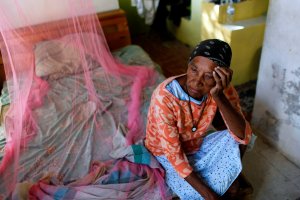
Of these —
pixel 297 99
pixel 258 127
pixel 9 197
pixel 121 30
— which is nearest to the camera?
pixel 9 197

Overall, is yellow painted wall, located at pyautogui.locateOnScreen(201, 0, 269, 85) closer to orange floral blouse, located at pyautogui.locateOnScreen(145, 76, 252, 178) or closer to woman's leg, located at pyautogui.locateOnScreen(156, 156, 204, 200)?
orange floral blouse, located at pyautogui.locateOnScreen(145, 76, 252, 178)

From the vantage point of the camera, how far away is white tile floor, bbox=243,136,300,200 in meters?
1.53

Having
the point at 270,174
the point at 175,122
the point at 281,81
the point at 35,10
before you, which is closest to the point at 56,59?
the point at 35,10

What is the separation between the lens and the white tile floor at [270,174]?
1.53 metres

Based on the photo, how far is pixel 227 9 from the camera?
2354 mm

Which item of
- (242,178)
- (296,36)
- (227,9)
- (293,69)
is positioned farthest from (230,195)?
(227,9)

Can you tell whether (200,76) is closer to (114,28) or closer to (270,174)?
(270,174)

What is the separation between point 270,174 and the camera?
166 cm

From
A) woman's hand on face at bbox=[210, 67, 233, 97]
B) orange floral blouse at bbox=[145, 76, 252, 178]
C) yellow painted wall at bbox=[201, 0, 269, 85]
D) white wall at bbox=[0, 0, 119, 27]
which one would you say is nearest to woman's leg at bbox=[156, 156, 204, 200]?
orange floral blouse at bbox=[145, 76, 252, 178]

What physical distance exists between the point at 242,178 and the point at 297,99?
1.84ft

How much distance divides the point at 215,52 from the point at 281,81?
2.59 ft

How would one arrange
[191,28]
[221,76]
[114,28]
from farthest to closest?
Answer: [191,28]
[114,28]
[221,76]

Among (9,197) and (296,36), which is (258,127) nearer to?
(296,36)

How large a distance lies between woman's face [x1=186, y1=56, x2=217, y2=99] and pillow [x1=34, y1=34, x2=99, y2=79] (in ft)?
3.58
